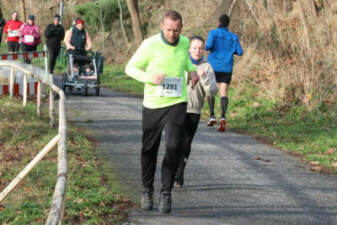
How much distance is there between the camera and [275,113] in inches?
588

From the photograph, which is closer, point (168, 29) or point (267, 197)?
point (168, 29)

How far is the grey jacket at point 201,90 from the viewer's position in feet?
25.2

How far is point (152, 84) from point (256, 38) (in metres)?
11.9

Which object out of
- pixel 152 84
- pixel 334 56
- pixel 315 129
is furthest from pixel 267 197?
pixel 334 56

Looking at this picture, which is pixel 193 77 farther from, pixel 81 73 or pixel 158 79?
pixel 81 73

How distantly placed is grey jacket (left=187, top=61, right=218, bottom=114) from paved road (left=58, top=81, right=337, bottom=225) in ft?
3.21

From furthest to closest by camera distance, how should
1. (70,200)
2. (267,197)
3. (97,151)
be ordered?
1. (97,151)
2. (267,197)
3. (70,200)

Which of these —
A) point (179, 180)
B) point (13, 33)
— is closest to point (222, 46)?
point (179, 180)

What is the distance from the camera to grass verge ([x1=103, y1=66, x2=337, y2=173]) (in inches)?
441

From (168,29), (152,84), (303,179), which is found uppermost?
(168,29)

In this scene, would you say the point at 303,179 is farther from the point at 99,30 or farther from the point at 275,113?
the point at 99,30

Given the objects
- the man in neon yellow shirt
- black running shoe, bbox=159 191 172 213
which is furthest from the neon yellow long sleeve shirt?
black running shoe, bbox=159 191 172 213

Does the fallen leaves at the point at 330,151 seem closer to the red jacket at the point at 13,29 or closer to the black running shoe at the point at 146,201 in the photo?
the black running shoe at the point at 146,201

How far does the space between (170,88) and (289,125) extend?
25.2ft
